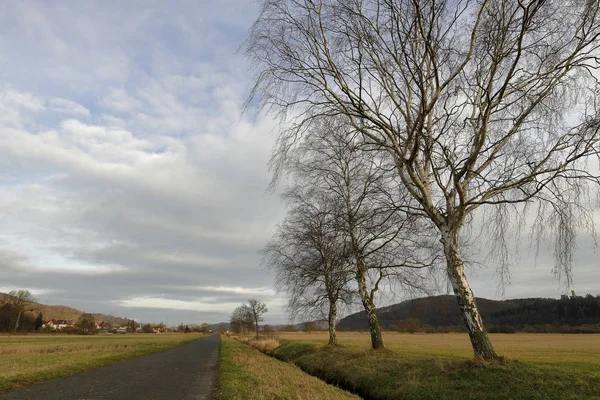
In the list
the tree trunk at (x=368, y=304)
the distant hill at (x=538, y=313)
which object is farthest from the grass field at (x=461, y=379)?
the distant hill at (x=538, y=313)

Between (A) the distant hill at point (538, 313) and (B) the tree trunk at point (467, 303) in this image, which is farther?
(A) the distant hill at point (538, 313)

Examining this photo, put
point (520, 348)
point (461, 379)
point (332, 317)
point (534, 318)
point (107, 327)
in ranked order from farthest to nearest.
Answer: point (107, 327) < point (534, 318) < point (520, 348) < point (332, 317) < point (461, 379)

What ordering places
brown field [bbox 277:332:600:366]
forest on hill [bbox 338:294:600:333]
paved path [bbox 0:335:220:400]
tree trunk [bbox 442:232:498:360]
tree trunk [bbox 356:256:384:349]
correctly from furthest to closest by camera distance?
forest on hill [bbox 338:294:600:333]
brown field [bbox 277:332:600:366]
tree trunk [bbox 356:256:384:349]
tree trunk [bbox 442:232:498:360]
paved path [bbox 0:335:220:400]

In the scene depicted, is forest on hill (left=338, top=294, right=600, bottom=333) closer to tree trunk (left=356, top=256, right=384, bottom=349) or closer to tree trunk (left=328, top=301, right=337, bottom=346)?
tree trunk (left=328, top=301, right=337, bottom=346)

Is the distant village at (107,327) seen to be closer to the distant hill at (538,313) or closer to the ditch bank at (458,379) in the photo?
the distant hill at (538,313)

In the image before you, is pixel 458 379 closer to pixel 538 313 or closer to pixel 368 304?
pixel 368 304

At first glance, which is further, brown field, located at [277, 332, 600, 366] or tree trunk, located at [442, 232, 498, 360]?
brown field, located at [277, 332, 600, 366]

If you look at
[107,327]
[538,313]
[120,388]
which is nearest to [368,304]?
[120,388]

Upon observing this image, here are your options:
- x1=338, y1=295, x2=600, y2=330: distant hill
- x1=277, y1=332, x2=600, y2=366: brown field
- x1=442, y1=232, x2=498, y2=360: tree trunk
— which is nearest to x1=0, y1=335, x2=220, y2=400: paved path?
x1=442, y1=232, x2=498, y2=360: tree trunk

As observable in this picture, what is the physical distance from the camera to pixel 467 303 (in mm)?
10570

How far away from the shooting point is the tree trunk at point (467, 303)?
10492mm

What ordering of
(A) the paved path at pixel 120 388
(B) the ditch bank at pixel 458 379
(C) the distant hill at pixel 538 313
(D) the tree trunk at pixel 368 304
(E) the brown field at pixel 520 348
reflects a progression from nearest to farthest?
1. (B) the ditch bank at pixel 458 379
2. (A) the paved path at pixel 120 388
3. (D) the tree trunk at pixel 368 304
4. (E) the brown field at pixel 520 348
5. (C) the distant hill at pixel 538 313

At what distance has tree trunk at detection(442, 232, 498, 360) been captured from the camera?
1049cm

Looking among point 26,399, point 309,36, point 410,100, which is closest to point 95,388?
point 26,399
